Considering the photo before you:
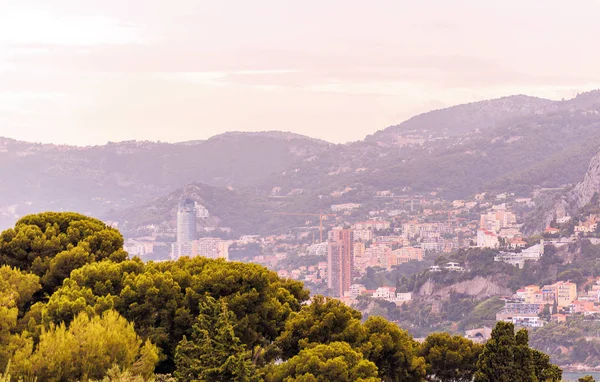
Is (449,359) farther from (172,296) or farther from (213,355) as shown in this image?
(213,355)

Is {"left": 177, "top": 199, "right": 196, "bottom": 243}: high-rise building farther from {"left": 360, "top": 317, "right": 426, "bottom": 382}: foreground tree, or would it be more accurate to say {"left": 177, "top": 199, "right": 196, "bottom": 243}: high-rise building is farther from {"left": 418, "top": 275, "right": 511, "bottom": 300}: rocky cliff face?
{"left": 360, "top": 317, "right": 426, "bottom": 382}: foreground tree

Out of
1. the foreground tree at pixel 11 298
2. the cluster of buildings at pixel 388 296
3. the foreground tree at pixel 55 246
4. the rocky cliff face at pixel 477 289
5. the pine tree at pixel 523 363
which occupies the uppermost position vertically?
the foreground tree at pixel 55 246

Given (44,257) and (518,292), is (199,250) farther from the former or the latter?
(44,257)

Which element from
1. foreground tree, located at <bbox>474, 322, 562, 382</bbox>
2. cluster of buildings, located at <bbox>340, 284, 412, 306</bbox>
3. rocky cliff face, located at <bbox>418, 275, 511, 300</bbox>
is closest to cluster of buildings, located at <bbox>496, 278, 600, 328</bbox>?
rocky cliff face, located at <bbox>418, 275, 511, 300</bbox>

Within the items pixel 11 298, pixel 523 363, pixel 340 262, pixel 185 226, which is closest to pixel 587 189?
pixel 340 262

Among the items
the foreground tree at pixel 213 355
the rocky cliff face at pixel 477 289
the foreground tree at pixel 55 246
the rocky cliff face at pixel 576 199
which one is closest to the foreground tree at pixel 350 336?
the foreground tree at pixel 213 355

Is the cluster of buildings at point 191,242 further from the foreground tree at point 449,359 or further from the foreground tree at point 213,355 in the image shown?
the foreground tree at point 213,355
